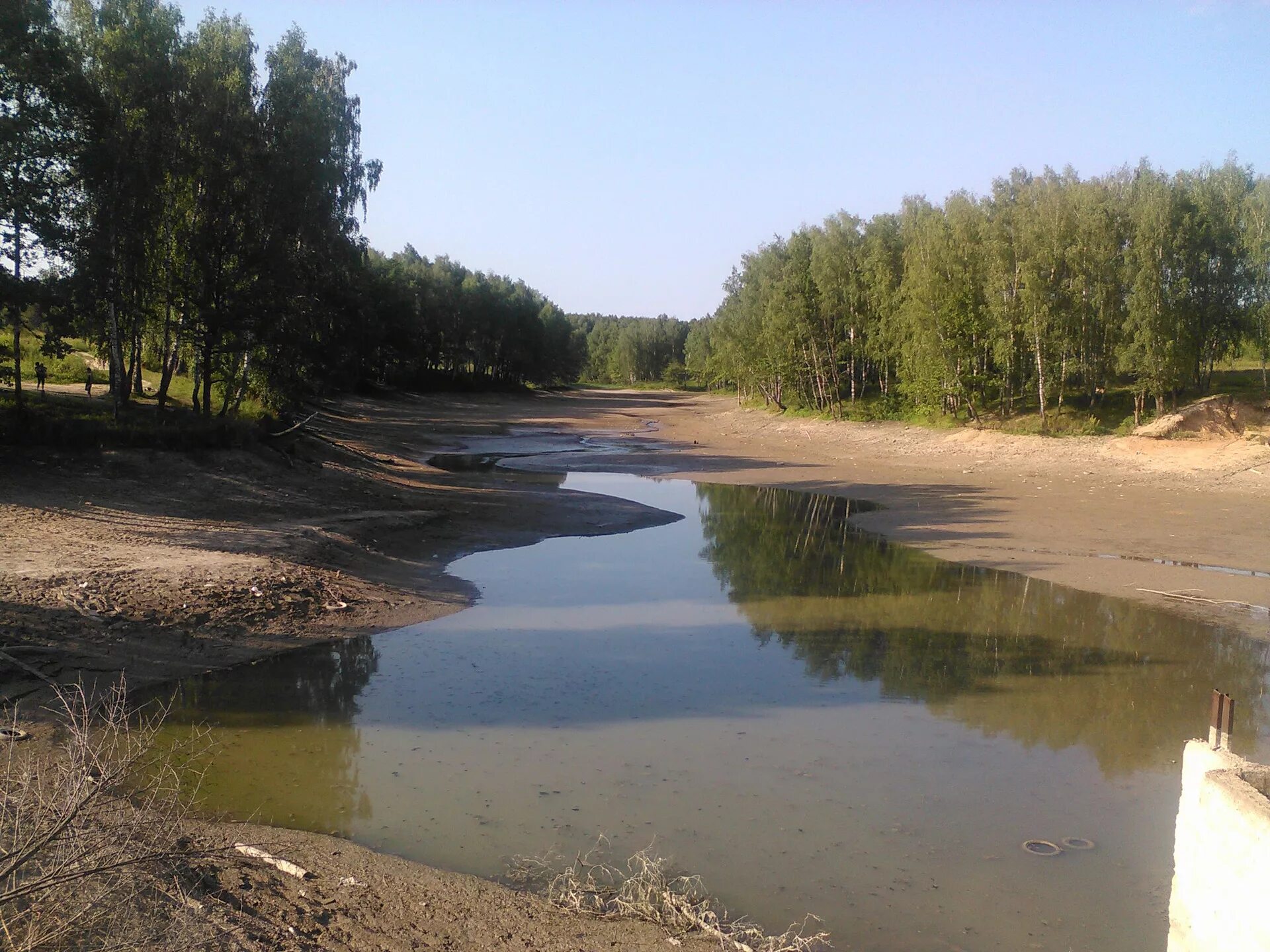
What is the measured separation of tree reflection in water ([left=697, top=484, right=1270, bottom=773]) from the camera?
10.1 m

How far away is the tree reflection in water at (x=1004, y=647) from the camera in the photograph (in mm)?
10125

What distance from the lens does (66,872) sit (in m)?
3.96

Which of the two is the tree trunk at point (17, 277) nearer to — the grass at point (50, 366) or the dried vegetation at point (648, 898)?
the grass at point (50, 366)

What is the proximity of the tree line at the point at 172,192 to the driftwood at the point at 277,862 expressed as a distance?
14.0m

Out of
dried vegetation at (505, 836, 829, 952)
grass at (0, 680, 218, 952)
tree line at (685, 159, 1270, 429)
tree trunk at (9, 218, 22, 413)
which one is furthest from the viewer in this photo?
tree line at (685, 159, 1270, 429)

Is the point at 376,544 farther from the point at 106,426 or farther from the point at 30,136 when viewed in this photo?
the point at 30,136

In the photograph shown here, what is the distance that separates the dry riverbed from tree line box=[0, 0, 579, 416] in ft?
11.1

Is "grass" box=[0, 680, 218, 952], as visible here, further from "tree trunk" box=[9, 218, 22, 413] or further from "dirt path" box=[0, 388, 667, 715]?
"tree trunk" box=[9, 218, 22, 413]

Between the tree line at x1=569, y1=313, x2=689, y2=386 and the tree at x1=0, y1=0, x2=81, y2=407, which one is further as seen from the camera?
the tree line at x1=569, y1=313, x2=689, y2=386

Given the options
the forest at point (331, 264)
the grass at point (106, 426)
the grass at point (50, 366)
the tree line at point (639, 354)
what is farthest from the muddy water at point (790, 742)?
the tree line at point (639, 354)

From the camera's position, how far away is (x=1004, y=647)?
12.9m

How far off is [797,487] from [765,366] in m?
30.4

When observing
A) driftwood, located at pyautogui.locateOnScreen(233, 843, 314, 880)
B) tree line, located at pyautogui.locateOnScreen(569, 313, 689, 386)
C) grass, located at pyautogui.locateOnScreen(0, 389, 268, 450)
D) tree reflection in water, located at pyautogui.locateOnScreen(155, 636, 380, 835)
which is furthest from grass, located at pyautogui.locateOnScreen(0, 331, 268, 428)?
tree line, located at pyautogui.locateOnScreen(569, 313, 689, 386)

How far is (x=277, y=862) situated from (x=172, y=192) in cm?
1996
